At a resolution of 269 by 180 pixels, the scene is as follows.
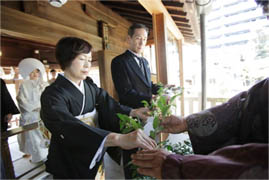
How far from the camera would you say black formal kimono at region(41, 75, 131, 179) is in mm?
814

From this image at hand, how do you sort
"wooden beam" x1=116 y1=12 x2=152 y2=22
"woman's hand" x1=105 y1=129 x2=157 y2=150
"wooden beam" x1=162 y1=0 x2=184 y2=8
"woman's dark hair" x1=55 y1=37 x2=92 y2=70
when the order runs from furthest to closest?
"wooden beam" x1=116 y1=12 x2=152 y2=22
"wooden beam" x1=162 y1=0 x2=184 y2=8
"woman's dark hair" x1=55 y1=37 x2=92 y2=70
"woman's hand" x1=105 y1=129 x2=157 y2=150

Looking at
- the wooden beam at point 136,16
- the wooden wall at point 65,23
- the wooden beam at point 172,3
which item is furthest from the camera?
the wooden beam at point 136,16

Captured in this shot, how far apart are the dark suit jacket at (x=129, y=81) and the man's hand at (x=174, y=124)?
448 mm

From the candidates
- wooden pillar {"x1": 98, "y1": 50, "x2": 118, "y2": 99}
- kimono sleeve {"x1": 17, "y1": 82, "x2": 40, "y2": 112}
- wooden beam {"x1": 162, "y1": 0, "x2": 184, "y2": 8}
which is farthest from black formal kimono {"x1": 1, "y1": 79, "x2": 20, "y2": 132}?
wooden beam {"x1": 162, "y1": 0, "x2": 184, "y2": 8}

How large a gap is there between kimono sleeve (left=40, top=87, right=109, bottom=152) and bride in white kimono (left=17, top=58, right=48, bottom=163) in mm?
2019

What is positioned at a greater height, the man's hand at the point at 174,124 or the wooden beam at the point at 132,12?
the wooden beam at the point at 132,12

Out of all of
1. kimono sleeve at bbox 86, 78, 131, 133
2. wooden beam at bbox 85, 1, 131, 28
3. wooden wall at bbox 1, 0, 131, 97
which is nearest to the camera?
kimono sleeve at bbox 86, 78, 131, 133

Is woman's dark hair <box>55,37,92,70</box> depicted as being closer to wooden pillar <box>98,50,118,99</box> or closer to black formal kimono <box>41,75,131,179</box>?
black formal kimono <box>41,75,131,179</box>

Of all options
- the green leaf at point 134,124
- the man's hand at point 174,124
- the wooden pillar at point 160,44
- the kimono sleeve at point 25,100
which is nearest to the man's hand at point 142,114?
the man's hand at point 174,124

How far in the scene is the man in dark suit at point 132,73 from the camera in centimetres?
141

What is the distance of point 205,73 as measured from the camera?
1474mm

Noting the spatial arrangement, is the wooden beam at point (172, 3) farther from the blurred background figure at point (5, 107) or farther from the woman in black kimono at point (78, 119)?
the blurred background figure at point (5, 107)

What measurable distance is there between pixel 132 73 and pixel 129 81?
10 cm

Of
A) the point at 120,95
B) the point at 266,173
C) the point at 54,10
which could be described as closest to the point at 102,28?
the point at 54,10
